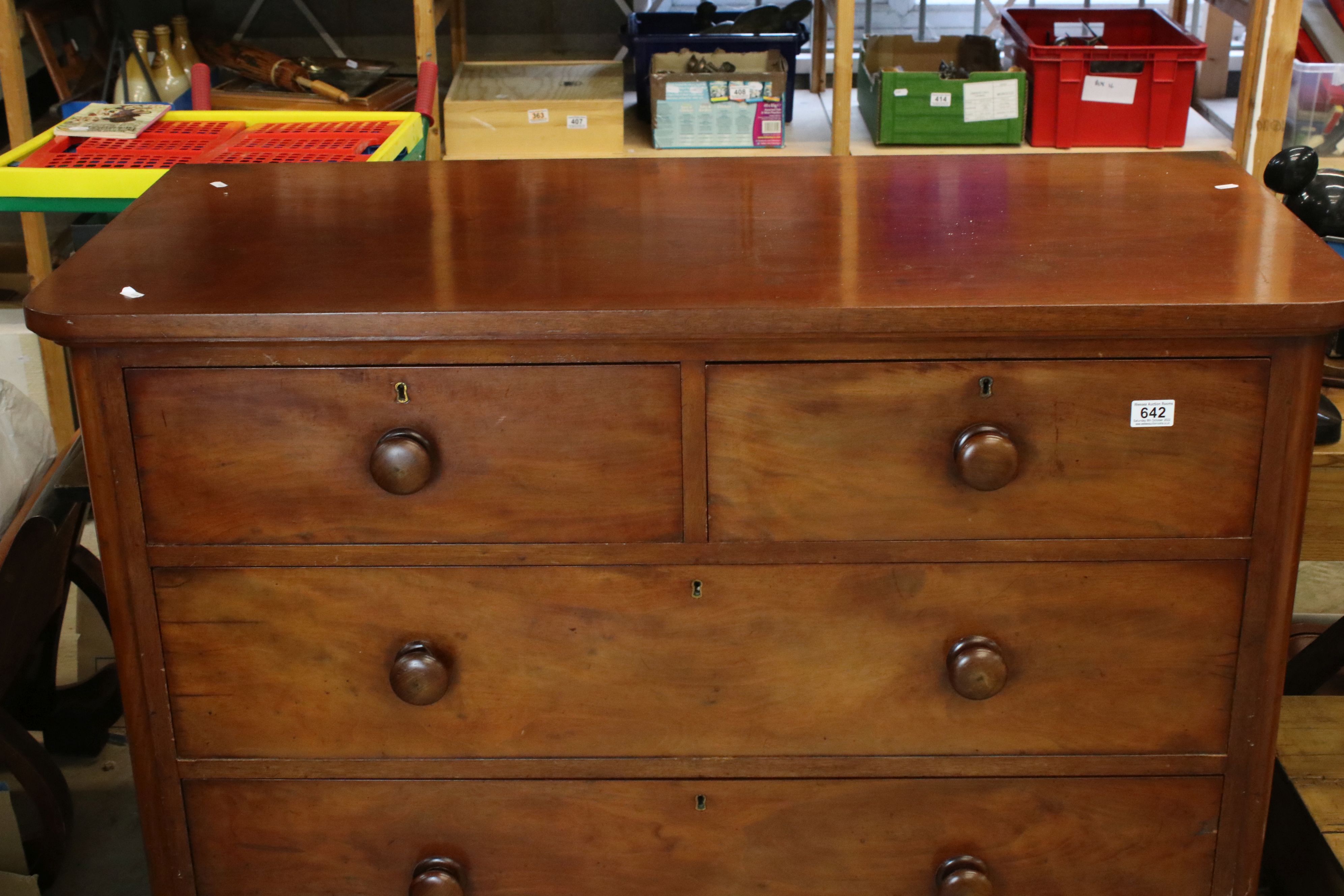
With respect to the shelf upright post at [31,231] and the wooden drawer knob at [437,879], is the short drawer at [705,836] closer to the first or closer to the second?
the wooden drawer knob at [437,879]

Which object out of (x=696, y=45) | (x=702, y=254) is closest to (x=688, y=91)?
(x=696, y=45)

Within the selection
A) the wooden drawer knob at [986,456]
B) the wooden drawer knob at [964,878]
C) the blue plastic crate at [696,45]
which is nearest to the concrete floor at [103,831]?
the wooden drawer knob at [964,878]

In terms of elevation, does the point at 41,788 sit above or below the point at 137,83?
below

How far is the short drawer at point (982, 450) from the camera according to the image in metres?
1.13

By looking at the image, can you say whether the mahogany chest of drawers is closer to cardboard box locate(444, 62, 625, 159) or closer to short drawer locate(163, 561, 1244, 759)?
short drawer locate(163, 561, 1244, 759)

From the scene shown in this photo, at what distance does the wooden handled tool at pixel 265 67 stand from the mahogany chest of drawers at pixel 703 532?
1.70 m

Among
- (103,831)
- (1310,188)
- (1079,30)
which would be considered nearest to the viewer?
(1310,188)

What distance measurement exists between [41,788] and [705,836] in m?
0.99

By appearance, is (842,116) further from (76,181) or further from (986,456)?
(986,456)

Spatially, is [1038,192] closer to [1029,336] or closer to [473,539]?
[1029,336]

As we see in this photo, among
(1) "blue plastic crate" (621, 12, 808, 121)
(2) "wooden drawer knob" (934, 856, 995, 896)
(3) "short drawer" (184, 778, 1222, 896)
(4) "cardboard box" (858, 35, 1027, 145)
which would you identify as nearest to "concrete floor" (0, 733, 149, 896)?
(3) "short drawer" (184, 778, 1222, 896)

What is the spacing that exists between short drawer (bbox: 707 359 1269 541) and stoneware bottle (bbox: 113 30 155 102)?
2475mm

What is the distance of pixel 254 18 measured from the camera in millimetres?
3578

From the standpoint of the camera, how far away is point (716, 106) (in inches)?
119
